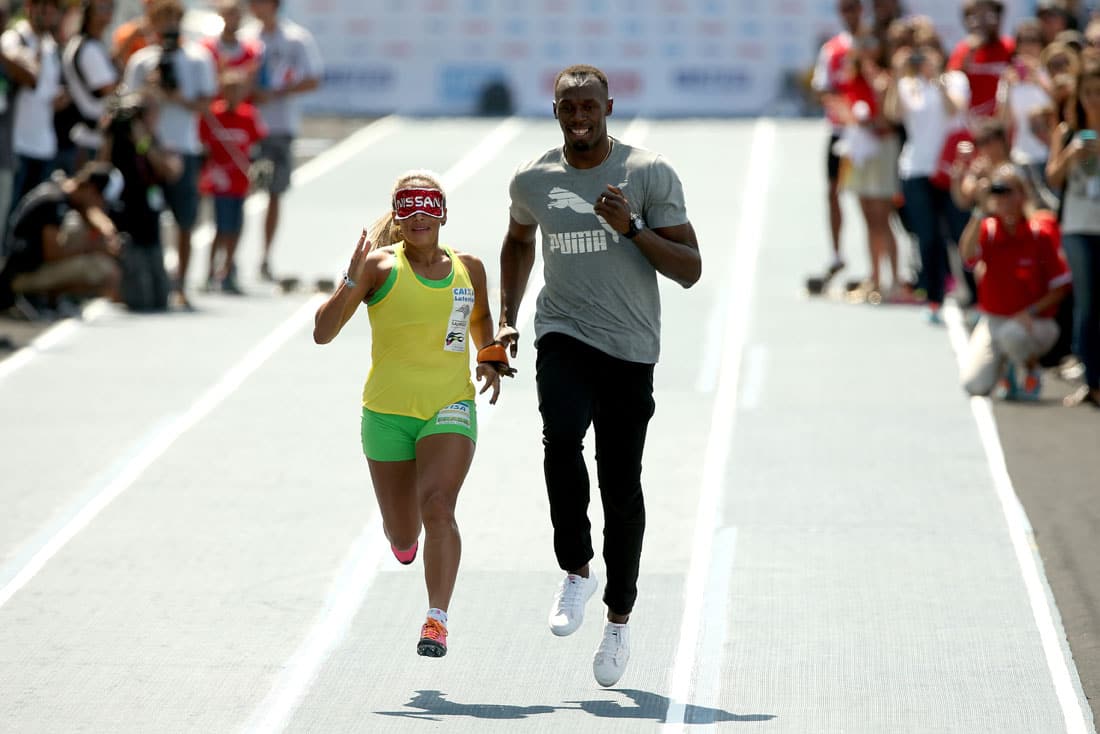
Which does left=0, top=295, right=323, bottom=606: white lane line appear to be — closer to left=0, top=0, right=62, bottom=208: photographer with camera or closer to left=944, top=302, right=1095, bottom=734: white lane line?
left=0, top=0, right=62, bottom=208: photographer with camera

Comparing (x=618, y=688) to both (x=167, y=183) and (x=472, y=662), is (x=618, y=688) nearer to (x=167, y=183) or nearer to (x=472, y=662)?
(x=472, y=662)

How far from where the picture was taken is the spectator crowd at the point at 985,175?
37.8 feet

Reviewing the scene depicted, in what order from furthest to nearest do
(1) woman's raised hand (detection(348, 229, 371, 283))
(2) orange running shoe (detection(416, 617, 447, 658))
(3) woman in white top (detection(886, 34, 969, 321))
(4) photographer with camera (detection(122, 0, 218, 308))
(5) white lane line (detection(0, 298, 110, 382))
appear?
(4) photographer with camera (detection(122, 0, 218, 308)) → (3) woman in white top (detection(886, 34, 969, 321)) → (5) white lane line (detection(0, 298, 110, 382)) → (1) woman's raised hand (detection(348, 229, 371, 283)) → (2) orange running shoe (detection(416, 617, 447, 658))

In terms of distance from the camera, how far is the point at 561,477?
262 inches

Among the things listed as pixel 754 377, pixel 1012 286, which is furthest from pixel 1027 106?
pixel 754 377

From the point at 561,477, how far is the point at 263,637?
59.5 inches

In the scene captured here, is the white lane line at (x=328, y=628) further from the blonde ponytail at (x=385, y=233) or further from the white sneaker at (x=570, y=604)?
the blonde ponytail at (x=385, y=233)

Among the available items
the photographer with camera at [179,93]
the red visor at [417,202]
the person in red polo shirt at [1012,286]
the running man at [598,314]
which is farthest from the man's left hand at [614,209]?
the photographer with camera at [179,93]

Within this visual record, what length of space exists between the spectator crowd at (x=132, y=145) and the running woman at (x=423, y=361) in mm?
7664

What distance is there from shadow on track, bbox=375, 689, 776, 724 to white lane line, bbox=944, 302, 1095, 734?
1.06m

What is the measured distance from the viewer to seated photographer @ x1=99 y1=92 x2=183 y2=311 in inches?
567

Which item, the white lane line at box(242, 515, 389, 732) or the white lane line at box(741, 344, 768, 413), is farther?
the white lane line at box(741, 344, 768, 413)

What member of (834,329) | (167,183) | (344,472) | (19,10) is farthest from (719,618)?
(19,10)

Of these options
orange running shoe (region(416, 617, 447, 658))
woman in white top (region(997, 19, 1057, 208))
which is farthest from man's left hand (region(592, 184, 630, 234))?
woman in white top (region(997, 19, 1057, 208))
